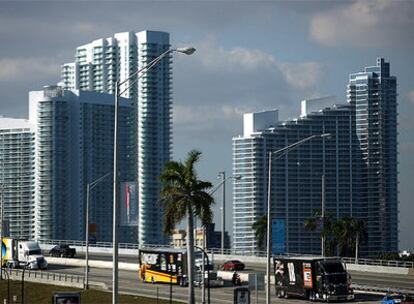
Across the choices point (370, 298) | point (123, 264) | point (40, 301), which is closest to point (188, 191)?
point (370, 298)

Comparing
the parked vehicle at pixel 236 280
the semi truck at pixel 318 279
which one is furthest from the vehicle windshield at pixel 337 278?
the parked vehicle at pixel 236 280

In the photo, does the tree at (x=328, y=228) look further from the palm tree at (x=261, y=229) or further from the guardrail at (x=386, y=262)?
the palm tree at (x=261, y=229)

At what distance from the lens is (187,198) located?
73.9 metres

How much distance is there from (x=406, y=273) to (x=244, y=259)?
27285 millimetres

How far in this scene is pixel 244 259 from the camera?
134 metres

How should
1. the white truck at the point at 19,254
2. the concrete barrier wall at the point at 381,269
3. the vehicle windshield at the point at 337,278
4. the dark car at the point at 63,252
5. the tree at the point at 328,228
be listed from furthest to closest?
1. the dark car at the point at 63,252
2. the tree at the point at 328,228
3. the white truck at the point at 19,254
4. the concrete barrier wall at the point at 381,269
5. the vehicle windshield at the point at 337,278

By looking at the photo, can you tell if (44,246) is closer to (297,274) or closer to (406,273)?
(406,273)

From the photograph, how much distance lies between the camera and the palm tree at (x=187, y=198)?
242 feet

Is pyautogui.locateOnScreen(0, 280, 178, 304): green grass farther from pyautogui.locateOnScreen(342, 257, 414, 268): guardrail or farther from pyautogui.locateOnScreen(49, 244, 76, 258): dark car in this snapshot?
pyautogui.locateOnScreen(342, 257, 414, 268): guardrail

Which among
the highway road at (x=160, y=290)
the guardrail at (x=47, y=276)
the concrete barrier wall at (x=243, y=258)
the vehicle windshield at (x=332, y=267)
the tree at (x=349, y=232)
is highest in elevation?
the tree at (x=349, y=232)

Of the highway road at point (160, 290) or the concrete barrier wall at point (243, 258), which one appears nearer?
the highway road at point (160, 290)

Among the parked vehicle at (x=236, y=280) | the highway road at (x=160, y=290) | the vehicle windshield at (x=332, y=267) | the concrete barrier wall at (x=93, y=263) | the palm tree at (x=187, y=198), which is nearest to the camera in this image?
the palm tree at (x=187, y=198)

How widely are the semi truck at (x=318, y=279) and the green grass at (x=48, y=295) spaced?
32.8ft

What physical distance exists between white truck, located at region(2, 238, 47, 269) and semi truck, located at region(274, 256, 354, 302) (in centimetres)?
4176
